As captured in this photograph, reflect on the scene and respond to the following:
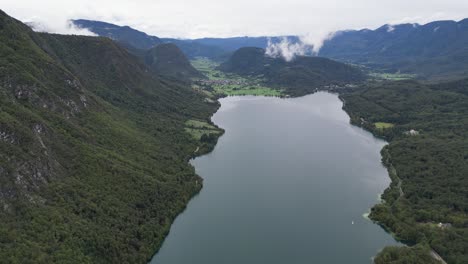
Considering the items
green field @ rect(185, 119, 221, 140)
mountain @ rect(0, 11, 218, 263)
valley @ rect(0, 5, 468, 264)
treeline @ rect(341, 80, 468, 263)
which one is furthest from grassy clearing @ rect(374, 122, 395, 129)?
mountain @ rect(0, 11, 218, 263)

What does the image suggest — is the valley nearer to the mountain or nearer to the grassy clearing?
the mountain

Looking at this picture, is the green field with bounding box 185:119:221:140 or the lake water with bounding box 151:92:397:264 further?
the green field with bounding box 185:119:221:140

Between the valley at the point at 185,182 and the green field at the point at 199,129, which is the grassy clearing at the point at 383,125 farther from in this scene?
the green field at the point at 199,129

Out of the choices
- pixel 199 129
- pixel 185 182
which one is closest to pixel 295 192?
pixel 185 182

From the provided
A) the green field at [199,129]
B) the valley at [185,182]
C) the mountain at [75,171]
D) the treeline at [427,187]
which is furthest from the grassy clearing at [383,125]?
the mountain at [75,171]

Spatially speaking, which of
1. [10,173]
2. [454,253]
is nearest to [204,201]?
[10,173]

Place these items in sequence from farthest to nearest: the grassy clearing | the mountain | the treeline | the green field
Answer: the grassy clearing, the green field, the treeline, the mountain
